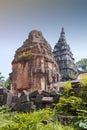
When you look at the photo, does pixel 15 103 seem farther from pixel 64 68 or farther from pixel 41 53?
pixel 64 68

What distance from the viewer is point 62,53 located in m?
40.7

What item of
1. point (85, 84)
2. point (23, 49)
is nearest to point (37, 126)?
point (85, 84)

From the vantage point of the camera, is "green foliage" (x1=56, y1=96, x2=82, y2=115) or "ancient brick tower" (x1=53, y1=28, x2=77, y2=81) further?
"ancient brick tower" (x1=53, y1=28, x2=77, y2=81)

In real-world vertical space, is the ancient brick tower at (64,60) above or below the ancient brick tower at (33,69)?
above

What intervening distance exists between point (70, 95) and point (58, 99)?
0.42m

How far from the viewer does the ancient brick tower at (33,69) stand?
25.5 m

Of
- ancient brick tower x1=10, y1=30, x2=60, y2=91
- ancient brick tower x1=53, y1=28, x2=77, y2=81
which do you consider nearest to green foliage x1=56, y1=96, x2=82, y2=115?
ancient brick tower x1=10, y1=30, x2=60, y2=91

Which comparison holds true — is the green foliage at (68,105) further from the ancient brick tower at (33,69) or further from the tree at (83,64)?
the tree at (83,64)

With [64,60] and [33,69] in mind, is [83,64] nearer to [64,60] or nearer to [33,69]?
[64,60]

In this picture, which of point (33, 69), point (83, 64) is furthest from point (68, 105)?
point (83, 64)

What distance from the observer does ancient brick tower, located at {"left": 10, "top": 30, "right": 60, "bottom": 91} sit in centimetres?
2552

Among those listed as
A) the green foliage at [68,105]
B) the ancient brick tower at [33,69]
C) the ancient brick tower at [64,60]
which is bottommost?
the green foliage at [68,105]

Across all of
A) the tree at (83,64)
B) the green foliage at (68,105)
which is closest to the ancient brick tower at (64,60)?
the tree at (83,64)

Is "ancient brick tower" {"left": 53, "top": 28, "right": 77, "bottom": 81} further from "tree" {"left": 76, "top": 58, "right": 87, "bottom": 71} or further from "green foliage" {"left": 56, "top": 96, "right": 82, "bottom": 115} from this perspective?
"green foliage" {"left": 56, "top": 96, "right": 82, "bottom": 115}
